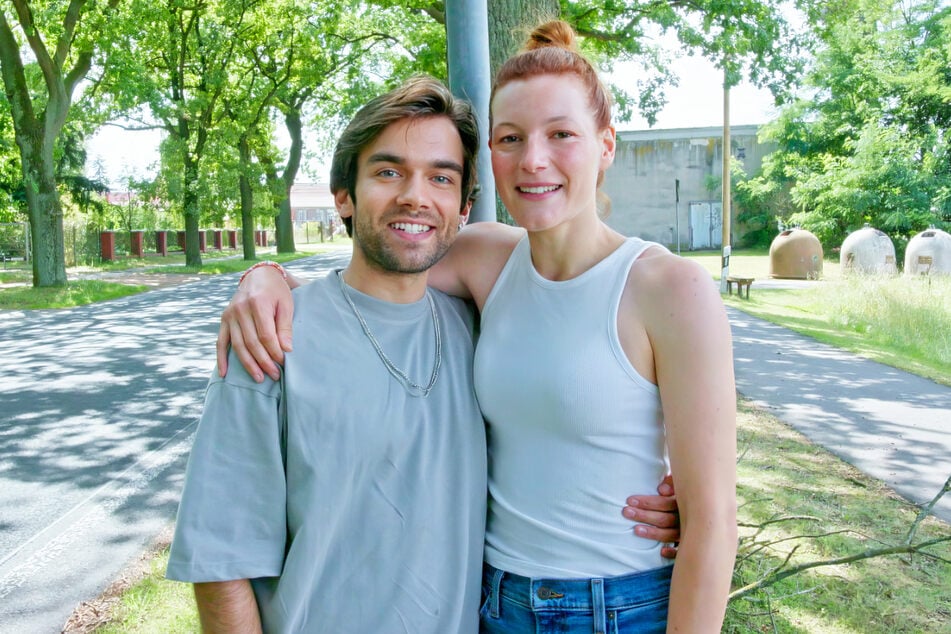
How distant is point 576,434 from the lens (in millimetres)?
1850

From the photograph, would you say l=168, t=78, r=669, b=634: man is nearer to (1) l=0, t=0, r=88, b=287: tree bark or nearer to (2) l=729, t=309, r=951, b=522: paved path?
(2) l=729, t=309, r=951, b=522: paved path

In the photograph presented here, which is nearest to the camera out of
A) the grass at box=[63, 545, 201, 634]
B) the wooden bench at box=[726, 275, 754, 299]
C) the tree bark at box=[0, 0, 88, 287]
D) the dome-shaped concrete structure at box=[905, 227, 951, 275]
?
the grass at box=[63, 545, 201, 634]

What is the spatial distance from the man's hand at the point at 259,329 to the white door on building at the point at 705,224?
37.1 meters

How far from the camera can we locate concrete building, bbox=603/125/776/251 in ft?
125

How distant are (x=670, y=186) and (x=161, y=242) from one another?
2554 centimetres

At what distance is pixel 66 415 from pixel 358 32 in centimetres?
1569

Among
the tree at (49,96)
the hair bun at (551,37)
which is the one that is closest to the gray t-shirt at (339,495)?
the hair bun at (551,37)

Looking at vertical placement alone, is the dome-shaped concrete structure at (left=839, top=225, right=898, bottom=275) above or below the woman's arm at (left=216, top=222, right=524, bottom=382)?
below

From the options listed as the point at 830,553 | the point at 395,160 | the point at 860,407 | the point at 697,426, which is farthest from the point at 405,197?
the point at 860,407

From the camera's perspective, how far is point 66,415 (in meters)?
7.66

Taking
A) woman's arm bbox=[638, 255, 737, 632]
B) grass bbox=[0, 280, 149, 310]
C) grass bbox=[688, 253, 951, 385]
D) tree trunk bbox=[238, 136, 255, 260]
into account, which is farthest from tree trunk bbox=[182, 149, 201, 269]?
woman's arm bbox=[638, 255, 737, 632]

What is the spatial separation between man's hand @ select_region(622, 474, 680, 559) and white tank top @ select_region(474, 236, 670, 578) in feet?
0.07

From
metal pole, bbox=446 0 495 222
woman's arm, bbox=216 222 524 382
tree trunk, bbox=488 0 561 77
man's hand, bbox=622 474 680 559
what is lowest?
man's hand, bbox=622 474 680 559

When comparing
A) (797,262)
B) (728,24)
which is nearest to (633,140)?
(797,262)
